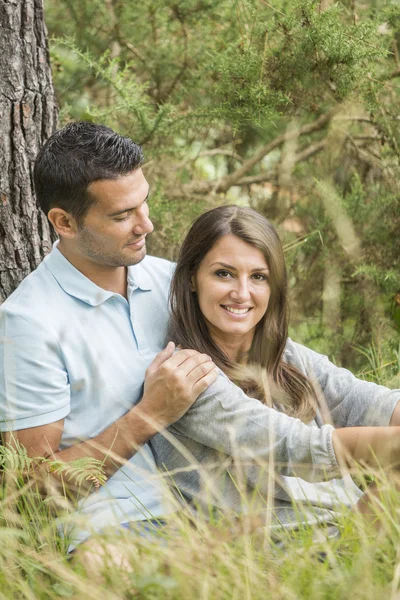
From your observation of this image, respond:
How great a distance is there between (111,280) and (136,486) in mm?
740

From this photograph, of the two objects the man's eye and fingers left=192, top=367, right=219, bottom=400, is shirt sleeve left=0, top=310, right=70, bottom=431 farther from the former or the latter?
the man's eye

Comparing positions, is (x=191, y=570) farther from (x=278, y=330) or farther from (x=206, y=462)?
(x=278, y=330)

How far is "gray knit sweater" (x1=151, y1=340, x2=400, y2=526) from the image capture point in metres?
2.32

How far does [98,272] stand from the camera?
9.12 ft

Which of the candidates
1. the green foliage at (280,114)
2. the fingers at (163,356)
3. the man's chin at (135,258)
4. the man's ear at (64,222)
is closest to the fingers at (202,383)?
the fingers at (163,356)

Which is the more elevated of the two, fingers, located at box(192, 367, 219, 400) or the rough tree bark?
the rough tree bark

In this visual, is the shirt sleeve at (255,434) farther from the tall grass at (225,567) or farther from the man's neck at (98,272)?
the man's neck at (98,272)

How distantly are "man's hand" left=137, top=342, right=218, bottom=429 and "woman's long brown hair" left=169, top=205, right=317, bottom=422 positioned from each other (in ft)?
0.64

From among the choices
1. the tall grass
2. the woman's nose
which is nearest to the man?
the woman's nose

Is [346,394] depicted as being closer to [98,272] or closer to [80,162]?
[98,272]

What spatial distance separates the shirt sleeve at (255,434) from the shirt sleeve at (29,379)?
1.40 feet

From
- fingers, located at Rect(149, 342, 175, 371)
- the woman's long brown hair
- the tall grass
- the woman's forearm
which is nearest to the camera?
the tall grass

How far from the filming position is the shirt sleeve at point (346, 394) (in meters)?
2.58

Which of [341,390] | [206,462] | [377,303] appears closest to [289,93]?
[377,303]
